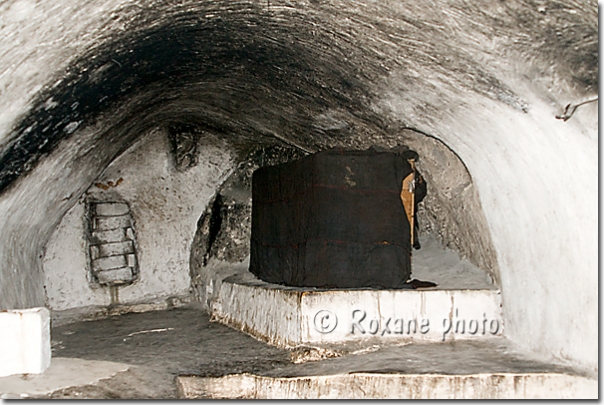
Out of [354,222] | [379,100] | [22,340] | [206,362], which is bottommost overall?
[206,362]

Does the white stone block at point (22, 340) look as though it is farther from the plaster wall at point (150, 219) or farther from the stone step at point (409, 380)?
the plaster wall at point (150, 219)

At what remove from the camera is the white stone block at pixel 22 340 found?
10.2 feet

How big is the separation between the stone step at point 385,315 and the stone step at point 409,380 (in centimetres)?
31

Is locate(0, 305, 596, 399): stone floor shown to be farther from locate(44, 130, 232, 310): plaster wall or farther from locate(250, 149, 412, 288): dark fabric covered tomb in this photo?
locate(44, 130, 232, 310): plaster wall

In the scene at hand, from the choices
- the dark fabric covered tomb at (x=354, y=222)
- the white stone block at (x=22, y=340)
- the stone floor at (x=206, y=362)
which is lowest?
the stone floor at (x=206, y=362)

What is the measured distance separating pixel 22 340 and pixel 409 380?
6.03 ft

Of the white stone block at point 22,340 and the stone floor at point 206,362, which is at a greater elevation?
the white stone block at point 22,340

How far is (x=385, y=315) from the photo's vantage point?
12.5 ft

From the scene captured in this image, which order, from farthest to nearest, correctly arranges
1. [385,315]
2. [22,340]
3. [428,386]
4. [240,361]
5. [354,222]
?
[354,222] < [385,315] < [240,361] < [22,340] < [428,386]

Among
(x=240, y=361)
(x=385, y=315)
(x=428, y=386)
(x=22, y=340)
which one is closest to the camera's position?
(x=428, y=386)

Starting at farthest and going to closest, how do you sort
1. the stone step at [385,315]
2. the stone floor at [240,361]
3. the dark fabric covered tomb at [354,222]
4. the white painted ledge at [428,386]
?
the dark fabric covered tomb at [354,222] < the stone step at [385,315] < the stone floor at [240,361] < the white painted ledge at [428,386]

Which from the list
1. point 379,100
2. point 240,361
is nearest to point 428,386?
point 240,361

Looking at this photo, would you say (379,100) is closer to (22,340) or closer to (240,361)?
(240,361)

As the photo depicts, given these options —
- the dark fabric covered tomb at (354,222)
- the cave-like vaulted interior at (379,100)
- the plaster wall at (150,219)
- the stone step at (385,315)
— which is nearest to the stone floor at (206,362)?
the stone step at (385,315)
